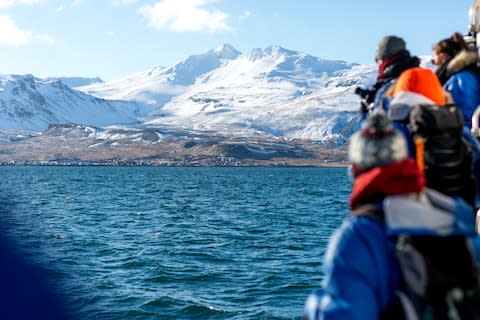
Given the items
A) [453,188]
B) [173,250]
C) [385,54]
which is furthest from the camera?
[173,250]

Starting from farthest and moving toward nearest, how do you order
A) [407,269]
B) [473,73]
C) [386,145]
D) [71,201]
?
[71,201], [473,73], [386,145], [407,269]

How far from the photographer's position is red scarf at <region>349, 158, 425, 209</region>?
3771mm

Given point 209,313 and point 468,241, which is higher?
point 468,241

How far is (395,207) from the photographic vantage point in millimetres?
3652

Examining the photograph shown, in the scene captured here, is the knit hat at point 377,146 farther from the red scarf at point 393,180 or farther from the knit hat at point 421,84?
the knit hat at point 421,84

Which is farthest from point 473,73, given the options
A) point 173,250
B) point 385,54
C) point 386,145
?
point 173,250

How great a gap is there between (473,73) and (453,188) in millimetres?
2107

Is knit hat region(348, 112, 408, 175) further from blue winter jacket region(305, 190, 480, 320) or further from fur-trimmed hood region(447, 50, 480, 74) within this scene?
fur-trimmed hood region(447, 50, 480, 74)

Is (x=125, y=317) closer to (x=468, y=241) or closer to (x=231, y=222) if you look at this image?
(x=468, y=241)

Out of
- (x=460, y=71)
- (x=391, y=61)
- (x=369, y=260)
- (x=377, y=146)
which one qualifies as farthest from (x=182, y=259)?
(x=369, y=260)

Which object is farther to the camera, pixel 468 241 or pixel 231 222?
pixel 231 222

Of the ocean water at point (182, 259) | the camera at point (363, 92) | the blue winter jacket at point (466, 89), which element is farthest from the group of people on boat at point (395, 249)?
the blue winter jacket at point (466, 89)

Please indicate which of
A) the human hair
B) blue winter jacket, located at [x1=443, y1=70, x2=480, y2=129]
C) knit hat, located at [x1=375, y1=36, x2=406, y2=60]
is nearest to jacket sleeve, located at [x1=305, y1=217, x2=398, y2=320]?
knit hat, located at [x1=375, y1=36, x2=406, y2=60]

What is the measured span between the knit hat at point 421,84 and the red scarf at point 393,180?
6.67 ft
